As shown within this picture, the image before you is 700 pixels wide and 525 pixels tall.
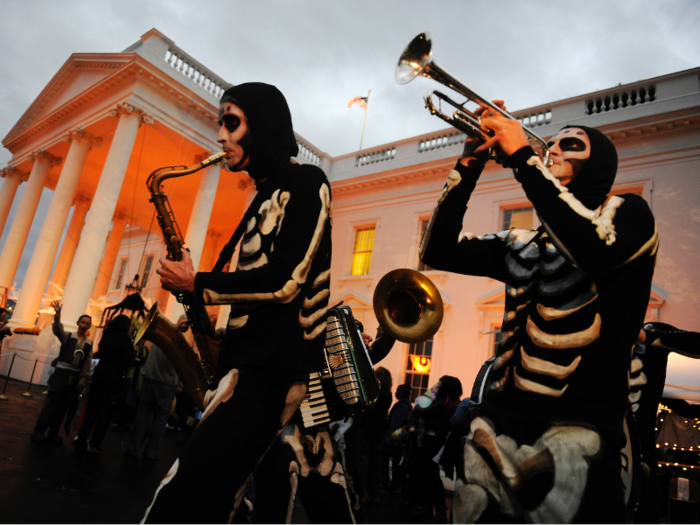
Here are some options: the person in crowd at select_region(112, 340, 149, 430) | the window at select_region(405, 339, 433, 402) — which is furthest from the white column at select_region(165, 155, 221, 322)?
the window at select_region(405, 339, 433, 402)

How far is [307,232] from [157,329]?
86.0 inches

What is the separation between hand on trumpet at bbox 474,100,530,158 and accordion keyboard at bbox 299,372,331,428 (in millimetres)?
1284

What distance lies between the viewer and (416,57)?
2273 mm

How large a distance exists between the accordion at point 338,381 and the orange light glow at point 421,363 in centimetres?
1251

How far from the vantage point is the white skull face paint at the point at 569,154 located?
5.69 ft

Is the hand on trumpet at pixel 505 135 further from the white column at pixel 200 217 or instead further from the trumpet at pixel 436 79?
the white column at pixel 200 217

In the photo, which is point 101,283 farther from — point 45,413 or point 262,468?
point 262,468

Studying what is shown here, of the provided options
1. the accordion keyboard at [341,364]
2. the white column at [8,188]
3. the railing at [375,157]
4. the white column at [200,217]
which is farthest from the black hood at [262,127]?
the white column at [8,188]

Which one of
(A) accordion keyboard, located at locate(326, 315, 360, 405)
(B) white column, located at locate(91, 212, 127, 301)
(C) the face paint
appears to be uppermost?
(B) white column, located at locate(91, 212, 127, 301)

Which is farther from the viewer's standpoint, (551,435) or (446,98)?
(446,98)

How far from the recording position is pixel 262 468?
207 cm

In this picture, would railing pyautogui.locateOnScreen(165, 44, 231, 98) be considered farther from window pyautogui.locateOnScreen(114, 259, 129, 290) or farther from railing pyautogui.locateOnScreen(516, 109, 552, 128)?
window pyautogui.locateOnScreen(114, 259, 129, 290)

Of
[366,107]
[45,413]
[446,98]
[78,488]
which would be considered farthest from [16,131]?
[446,98]

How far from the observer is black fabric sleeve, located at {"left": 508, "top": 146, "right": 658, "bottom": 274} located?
51.8 inches
